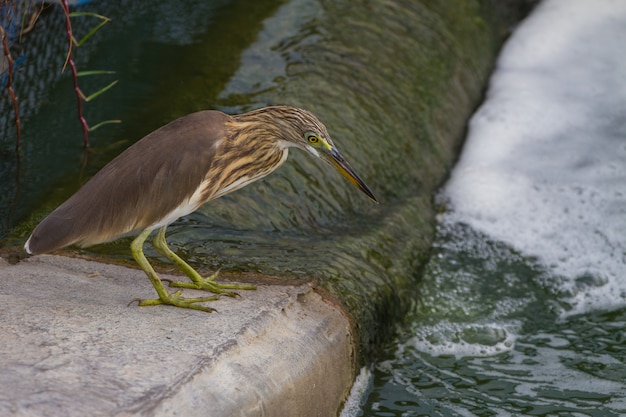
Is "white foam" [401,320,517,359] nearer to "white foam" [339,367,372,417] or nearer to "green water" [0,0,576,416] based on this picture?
"green water" [0,0,576,416]

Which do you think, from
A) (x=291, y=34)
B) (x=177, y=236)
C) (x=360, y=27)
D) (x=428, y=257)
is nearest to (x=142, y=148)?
(x=177, y=236)

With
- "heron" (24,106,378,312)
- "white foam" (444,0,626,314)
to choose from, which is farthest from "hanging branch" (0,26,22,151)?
"white foam" (444,0,626,314)

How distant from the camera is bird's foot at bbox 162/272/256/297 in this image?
12.1 ft

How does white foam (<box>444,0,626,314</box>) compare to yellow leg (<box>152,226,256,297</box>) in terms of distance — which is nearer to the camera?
yellow leg (<box>152,226,256,297</box>)

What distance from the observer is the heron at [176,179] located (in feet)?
11.1

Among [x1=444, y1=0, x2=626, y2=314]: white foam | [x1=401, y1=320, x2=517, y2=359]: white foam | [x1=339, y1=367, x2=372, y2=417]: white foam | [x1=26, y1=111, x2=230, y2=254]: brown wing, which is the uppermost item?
[x1=26, y1=111, x2=230, y2=254]: brown wing

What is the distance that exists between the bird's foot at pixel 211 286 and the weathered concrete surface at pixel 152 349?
3 cm

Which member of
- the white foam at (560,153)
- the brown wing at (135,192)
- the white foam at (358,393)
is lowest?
the white foam at (358,393)

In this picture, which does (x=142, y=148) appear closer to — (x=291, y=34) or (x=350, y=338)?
(x=350, y=338)

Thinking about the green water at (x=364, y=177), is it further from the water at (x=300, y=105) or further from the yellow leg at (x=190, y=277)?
the yellow leg at (x=190, y=277)

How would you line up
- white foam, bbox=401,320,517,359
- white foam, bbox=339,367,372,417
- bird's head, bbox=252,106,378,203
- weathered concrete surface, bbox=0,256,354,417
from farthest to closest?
white foam, bbox=401,320,517,359 → white foam, bbox=339,367,372,417 → bird's head, bbox=252,106,378,203 → weathered concrete surface, bbox=0,256,354,417

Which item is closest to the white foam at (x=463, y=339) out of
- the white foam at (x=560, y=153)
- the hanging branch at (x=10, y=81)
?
the white foam at (x=560, y=153)

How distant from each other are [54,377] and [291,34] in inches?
140

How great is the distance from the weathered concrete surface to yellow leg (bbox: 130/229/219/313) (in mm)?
32
